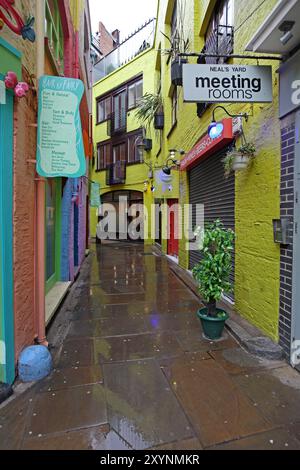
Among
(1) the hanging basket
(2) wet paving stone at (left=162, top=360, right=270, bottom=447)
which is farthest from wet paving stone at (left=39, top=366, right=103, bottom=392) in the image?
(1) the hanging basket

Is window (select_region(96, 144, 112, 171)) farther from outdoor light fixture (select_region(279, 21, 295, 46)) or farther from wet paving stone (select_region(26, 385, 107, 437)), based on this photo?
wet paving stone (select_region(26, 385, 107, 437))

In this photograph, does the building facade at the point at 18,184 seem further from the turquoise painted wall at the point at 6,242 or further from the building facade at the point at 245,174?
the building facade at the point at 245,174

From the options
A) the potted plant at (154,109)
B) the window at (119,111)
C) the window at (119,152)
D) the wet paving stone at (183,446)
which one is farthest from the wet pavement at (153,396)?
the window at (119,111)

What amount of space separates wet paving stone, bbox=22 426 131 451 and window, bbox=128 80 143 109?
1577 centimetres

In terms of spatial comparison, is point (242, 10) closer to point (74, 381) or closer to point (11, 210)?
point (11, 210)

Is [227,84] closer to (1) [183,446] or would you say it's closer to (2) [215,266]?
(2) [215,266]

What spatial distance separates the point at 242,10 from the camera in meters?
3.97

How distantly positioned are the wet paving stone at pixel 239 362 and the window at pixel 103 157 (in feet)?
51.4

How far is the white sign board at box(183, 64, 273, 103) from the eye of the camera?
124 inches

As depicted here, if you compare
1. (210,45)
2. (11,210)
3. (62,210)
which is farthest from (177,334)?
(210,45)

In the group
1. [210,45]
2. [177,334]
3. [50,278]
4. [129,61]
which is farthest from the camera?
[129,61]

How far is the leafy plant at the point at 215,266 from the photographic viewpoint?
342 centimetres

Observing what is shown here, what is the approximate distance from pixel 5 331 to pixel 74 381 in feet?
2.69

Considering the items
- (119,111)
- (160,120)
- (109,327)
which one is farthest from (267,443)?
(119,111)
